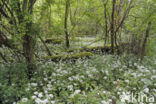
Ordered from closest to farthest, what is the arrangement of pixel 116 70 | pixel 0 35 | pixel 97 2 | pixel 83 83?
pixel 83 83, pixel 0 35, pixel 116 70, pixel 97 2

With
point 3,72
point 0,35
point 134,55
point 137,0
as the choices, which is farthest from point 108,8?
point 3,72

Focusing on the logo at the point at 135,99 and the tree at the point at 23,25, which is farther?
the tree at the point at 23,25

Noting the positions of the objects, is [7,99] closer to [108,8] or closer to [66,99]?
A: [66,99]

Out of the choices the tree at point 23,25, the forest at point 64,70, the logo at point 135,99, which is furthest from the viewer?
the tree at point 23,25

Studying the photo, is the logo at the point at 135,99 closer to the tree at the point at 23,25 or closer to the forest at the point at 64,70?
the forest at the point at 64,70

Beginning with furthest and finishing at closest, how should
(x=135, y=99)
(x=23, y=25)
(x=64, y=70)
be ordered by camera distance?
(x=64, y=70), (x=23, y=25), (x=135, y=99)

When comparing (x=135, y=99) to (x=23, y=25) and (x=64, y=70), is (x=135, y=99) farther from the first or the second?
(x=23, y=25)

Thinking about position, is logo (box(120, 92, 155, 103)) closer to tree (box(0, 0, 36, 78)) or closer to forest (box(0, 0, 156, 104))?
forest (box(0, 0, 156, 104))

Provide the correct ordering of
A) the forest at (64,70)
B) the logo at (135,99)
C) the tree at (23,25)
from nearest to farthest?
the logo at (135,99) → the forest at (64,70) → the tree at (23,25)

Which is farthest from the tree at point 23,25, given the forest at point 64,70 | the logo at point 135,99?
the logo at point 135,99

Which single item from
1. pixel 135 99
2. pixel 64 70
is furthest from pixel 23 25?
pixel 135 99

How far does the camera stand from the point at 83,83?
3684 mm

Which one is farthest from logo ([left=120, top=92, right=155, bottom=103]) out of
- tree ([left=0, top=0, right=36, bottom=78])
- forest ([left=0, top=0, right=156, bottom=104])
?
tree ([left=0, top=0, right=36, bottom=78])

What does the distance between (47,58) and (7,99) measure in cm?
324
